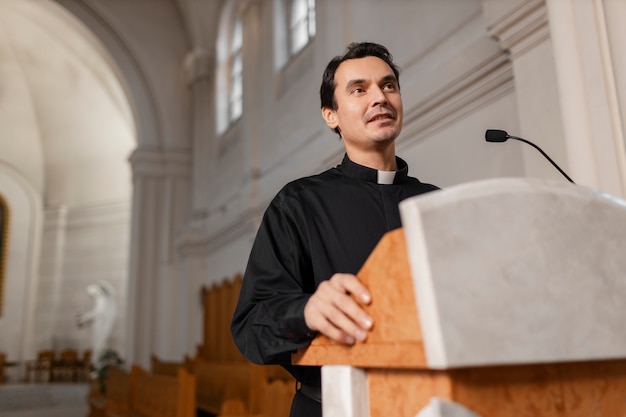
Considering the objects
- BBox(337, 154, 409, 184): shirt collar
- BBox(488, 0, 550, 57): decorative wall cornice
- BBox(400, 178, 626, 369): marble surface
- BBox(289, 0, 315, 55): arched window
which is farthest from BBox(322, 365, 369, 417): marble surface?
BBox(289, 0, 315, 55): arched window

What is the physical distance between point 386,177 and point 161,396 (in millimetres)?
4664

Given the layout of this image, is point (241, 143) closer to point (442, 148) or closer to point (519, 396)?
point (442, 148)

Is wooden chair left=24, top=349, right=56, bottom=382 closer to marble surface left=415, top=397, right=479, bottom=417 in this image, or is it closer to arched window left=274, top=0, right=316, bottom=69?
arched window left=274, top=0, right=316, bottom=69

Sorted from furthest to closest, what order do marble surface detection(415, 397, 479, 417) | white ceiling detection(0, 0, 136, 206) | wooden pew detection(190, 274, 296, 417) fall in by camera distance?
white ceiling detection(0, 0, 136, 206) < wooden pew detection(190, 274, 296, 417) < marble surface detection(415, 397, 479, 417)

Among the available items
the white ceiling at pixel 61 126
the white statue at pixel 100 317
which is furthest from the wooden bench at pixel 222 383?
the white ceiling at pixel 61 126

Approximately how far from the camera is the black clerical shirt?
4.00ft

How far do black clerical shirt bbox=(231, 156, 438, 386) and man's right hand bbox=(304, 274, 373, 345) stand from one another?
0.16m

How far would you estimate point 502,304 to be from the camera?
30.7 inches

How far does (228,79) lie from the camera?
39.2 feet

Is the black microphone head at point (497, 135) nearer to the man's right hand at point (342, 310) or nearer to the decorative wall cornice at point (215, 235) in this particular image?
the man's right hand at point (342, 310)

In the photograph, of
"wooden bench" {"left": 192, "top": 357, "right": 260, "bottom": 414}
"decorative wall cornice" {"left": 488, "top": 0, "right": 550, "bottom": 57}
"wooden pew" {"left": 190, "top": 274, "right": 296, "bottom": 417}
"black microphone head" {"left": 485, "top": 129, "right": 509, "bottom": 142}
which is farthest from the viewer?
"wooden bench" {"left": 192, "top": 357, "right": 260, "bottom": 414}

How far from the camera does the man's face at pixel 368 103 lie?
1.45 metres

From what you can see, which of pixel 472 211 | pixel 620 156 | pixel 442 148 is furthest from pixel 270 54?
pixel 472 211

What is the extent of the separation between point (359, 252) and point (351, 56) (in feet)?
1.71
